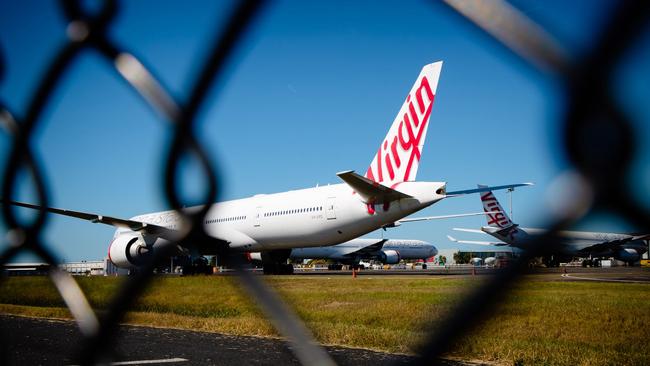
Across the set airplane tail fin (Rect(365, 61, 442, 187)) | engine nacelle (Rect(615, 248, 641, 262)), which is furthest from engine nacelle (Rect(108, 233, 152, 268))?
engine nacelle (Rect(615, 248, 641, 262))

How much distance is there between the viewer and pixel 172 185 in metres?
1.28

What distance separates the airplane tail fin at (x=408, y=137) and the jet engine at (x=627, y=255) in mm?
33357

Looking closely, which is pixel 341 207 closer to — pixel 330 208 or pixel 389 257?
pixel 330 208

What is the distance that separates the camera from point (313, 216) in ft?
67.2

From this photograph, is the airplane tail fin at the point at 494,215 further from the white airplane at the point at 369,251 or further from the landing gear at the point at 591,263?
the landing gear at the point at 591,263

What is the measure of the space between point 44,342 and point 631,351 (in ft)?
19.4

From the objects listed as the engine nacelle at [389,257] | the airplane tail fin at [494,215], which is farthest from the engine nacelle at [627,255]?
the airplane tail fin at [494,215]

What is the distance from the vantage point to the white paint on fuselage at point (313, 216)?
57.5 ft

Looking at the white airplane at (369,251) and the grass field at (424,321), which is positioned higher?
the white airplane at (369,251)

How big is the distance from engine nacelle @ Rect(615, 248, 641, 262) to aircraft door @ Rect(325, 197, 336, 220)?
108 ft

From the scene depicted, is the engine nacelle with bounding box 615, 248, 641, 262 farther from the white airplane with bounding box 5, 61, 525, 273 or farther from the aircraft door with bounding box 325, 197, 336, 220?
the aircraft door with bounding box 325, 197, 336, 220

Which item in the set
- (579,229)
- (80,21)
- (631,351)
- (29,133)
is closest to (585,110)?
(579,229)

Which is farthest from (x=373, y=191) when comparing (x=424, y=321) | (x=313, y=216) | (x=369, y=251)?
(x=369, y=251)

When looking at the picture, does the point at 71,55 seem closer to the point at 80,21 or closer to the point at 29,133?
the point at 80,21
